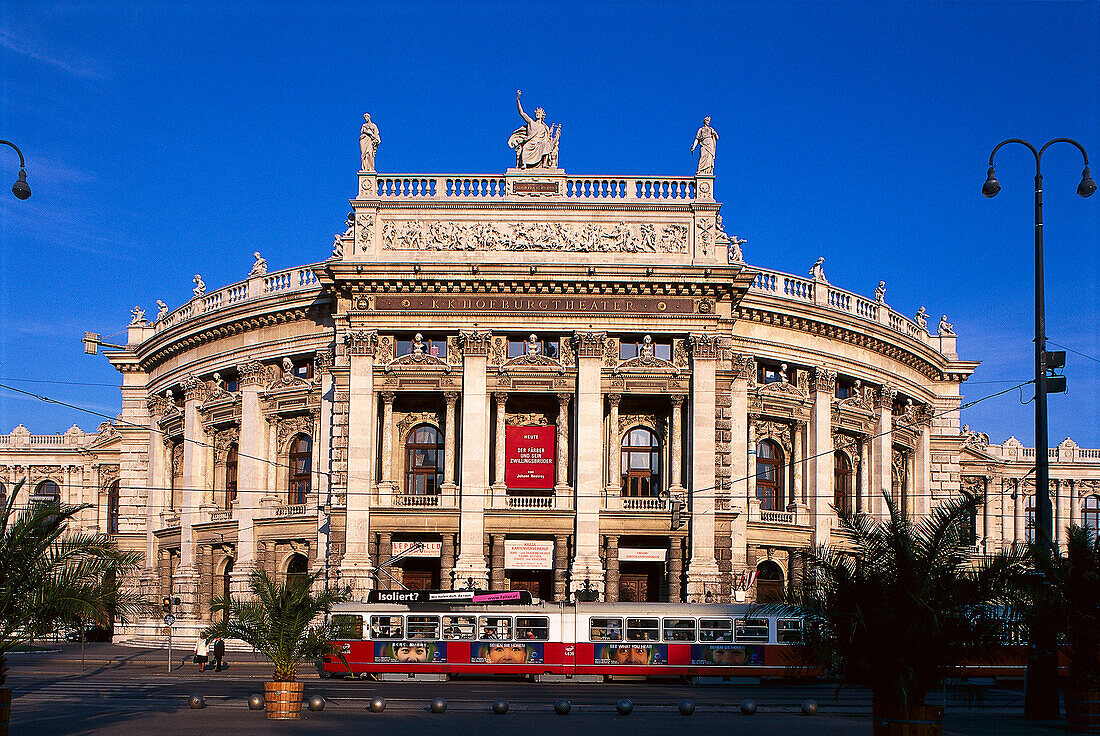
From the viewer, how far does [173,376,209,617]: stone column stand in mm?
60438

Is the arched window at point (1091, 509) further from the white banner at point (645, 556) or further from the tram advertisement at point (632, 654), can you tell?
the tram advertisement at point (632, 654)

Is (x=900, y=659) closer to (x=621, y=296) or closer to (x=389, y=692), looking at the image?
(x=389, y=692)

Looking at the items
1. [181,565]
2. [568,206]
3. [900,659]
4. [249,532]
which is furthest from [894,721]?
[181,565]

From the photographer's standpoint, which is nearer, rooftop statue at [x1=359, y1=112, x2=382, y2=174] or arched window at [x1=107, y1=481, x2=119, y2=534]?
rooftop statue at [x1=359, y1=112, x2=382, y2=174]

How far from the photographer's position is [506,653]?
42.8 metres

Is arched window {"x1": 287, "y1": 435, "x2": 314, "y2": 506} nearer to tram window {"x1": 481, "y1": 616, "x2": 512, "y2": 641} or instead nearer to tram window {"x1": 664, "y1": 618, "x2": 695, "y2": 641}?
tram window {"x1": 481, "y1": 616, "x2": 512, "y2": 641}

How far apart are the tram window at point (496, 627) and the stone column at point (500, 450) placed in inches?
381

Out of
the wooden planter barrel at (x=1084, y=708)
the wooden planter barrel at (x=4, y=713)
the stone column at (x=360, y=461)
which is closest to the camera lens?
the wooden planter barrel at (x=4, y=713)

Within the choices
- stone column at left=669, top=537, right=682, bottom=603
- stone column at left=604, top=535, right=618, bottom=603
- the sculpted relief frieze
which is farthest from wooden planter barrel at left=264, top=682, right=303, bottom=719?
the sculpted relief frieze

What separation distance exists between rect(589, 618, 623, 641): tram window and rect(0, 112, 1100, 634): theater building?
24.1 ft

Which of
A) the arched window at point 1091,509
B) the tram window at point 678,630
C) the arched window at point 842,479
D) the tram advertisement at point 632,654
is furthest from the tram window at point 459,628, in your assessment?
the arched window at point 1091,509

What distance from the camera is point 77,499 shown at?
81062 mm

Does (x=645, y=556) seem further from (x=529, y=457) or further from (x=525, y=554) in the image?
(x=529, y=457)

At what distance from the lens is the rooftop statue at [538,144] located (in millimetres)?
55875
